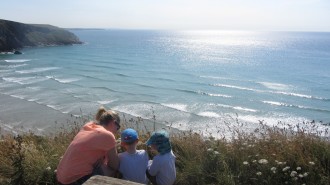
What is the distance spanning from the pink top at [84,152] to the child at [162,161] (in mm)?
610

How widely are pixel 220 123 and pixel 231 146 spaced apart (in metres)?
15.6

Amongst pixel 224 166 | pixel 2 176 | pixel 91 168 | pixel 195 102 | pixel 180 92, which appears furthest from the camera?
pixel 180 92

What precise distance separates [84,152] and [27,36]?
92.3 meters

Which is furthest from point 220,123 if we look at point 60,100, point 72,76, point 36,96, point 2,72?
point 2,72

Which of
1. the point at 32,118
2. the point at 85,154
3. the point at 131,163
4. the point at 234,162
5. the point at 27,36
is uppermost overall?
the point at 85,154

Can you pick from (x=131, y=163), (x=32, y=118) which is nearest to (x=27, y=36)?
(x=32, y=118)

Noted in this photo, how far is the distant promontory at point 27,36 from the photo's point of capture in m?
78.8

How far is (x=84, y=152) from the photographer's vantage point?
4727 millimetres

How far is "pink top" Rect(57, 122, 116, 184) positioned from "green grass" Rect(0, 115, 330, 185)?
1099 mm

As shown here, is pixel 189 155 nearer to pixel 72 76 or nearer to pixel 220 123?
pixel 220 123

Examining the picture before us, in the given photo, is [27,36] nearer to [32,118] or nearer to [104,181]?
[32,118]

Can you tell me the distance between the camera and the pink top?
4691 millimetres

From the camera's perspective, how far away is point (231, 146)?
624cm

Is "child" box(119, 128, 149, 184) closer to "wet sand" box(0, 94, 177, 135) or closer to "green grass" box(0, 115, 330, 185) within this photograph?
"green grass" box(0, 115, 330, 185)
